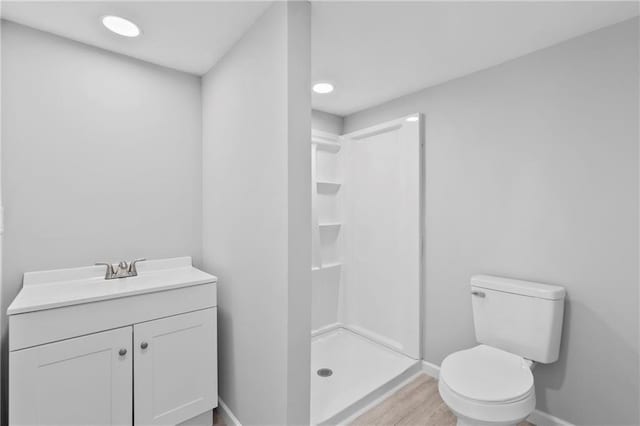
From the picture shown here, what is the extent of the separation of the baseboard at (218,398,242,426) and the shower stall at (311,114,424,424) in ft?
1.58

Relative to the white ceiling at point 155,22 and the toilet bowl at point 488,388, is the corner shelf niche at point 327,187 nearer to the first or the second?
the white ceiling at point 155,22

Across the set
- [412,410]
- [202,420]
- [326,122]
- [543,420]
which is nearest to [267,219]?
[202,420]

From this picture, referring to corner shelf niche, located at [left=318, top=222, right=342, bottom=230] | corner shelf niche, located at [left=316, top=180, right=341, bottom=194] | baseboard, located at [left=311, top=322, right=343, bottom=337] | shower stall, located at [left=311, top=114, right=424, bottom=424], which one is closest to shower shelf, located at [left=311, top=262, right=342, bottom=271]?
shower stall, located at [left=311, top=114, right=424, bottom=424]

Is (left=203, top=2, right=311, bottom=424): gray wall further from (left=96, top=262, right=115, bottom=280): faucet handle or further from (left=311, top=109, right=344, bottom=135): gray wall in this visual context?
(left=311, top=109, right=344, bottom=135): gray wall

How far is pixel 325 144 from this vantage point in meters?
3.02

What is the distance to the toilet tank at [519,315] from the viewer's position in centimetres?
174

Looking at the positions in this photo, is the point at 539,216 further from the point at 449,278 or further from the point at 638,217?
the point at 449,278

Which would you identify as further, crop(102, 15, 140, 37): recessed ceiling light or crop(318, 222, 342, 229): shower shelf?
crop(318, 222, 342, 229): shower shelf

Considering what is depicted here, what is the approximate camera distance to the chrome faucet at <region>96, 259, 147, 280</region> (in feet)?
6.23

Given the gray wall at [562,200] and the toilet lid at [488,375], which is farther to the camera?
the gray wall at [562,200]

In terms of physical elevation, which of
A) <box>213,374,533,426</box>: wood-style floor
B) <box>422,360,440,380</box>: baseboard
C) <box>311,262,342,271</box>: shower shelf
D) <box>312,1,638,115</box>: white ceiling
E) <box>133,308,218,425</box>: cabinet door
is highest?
<box>312,1,638,115</box>: white ceiling

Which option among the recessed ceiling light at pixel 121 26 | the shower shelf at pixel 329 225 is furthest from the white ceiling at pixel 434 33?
the shower shelf at pixel 329 225

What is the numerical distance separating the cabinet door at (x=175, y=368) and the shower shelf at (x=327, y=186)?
1621 mm

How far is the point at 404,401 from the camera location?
2131mm
